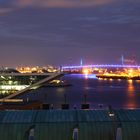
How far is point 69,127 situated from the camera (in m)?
5.72

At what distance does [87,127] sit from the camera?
570 cm

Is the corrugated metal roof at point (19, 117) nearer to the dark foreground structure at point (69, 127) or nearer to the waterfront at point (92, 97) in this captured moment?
the dark foreground structure at point (69, 127)

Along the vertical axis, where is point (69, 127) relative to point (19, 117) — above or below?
below

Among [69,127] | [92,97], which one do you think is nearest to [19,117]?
[69,127]

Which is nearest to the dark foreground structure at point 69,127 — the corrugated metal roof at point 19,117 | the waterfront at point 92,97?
the corrugated metal roof at point 19,117

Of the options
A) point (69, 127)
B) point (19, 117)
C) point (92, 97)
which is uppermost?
point (19, 117)

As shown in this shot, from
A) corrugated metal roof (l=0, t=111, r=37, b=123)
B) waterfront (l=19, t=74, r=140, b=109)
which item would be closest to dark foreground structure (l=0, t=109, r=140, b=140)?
corrugated metal roof (l=0, t=111, r=37, b=123)

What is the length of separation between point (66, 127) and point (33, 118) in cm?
53

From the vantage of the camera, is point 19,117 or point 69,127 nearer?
point 69,127

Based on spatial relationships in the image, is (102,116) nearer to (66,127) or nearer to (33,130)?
(66,127)

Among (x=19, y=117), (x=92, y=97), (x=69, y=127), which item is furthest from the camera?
(x=92, y=97)

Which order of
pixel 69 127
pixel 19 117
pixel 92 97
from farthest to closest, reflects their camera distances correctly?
pixel 92 97 → pixel 19 117 → pixel 69 127

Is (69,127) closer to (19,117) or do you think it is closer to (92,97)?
(19,117)

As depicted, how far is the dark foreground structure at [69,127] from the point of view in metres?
5.61
